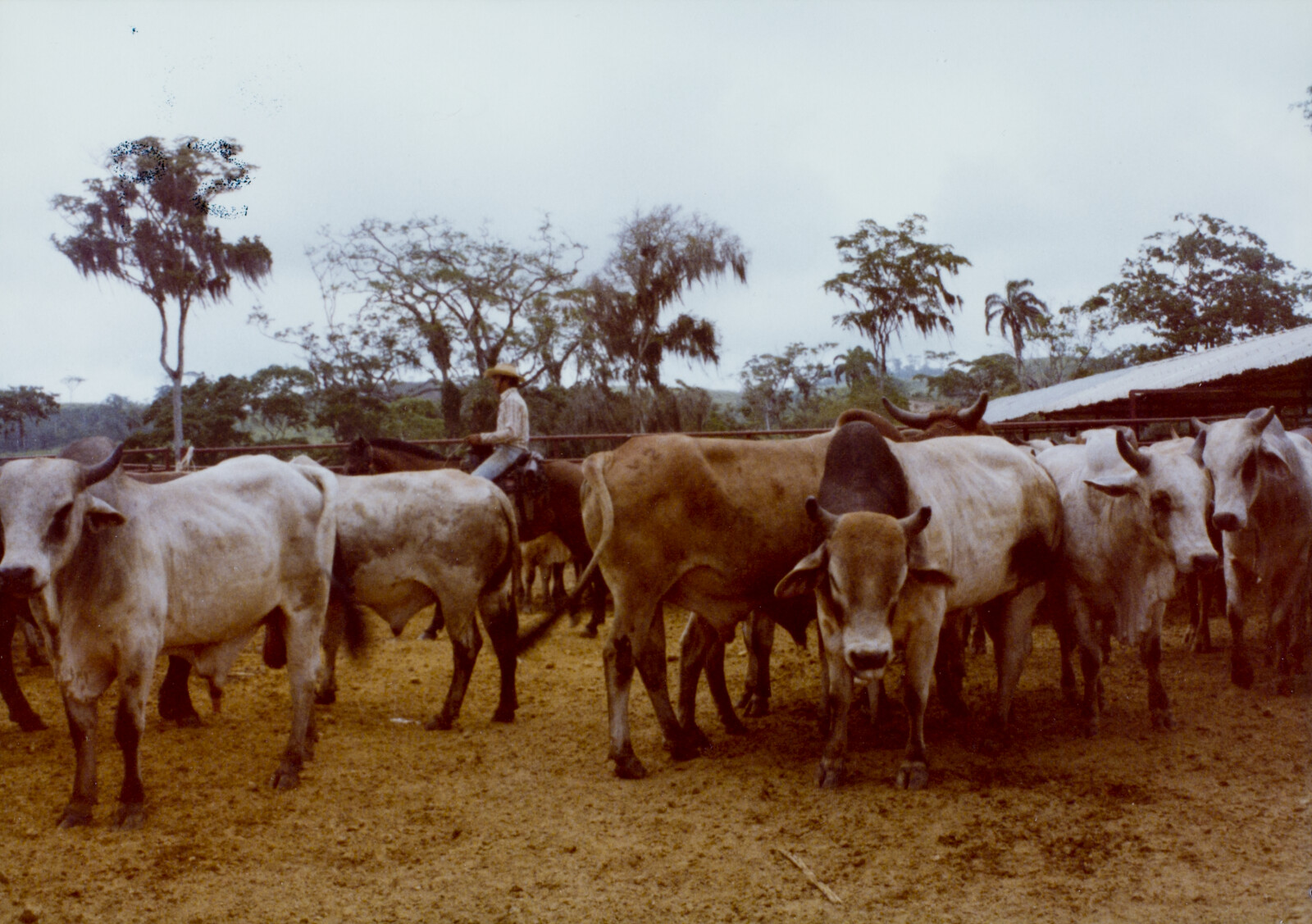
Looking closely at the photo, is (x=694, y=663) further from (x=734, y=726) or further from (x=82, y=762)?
(x=82, y=762)

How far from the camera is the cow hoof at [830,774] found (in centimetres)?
510

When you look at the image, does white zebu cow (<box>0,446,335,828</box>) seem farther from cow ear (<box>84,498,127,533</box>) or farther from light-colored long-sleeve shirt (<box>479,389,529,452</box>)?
light-colored long-sleeve shirt (<box>479,389,529,452</box>)

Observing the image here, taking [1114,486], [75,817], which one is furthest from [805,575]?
[75,817]

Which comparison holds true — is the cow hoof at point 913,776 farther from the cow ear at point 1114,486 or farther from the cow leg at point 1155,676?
the cow ear at point 1114,486

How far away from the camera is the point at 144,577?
486 cm

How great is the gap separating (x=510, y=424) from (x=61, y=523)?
4833mm

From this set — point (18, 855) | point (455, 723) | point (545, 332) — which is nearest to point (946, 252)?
point (545, 332)

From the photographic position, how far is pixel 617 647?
18.5ft

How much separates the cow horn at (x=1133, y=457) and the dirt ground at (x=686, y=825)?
1.45 metres

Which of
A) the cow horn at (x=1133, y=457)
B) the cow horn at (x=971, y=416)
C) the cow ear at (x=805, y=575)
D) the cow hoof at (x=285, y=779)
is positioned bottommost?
the cow hoof at (x=285, y=779)

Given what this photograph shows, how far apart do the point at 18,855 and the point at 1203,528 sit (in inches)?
232

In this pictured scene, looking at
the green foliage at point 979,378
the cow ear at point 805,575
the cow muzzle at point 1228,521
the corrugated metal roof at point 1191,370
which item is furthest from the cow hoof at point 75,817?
the green foliage at point 979,378

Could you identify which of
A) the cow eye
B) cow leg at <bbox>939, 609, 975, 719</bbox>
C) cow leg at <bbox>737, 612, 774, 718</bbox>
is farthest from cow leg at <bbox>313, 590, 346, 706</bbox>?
cow leg at <bbox>939, 609, 975, 719</bbox>

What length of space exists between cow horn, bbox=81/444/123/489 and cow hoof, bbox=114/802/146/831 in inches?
57.5
